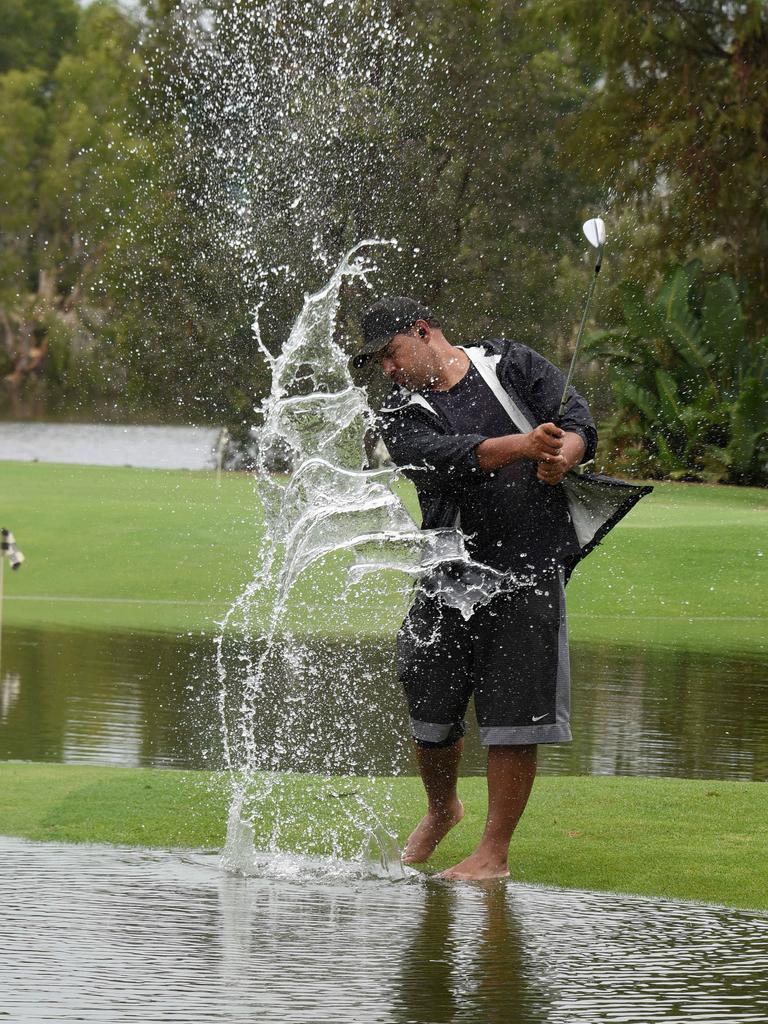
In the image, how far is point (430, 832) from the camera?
5465 millimetres

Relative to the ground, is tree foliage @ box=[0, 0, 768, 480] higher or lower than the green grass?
higher

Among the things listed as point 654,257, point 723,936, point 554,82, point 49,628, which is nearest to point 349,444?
point 723,936

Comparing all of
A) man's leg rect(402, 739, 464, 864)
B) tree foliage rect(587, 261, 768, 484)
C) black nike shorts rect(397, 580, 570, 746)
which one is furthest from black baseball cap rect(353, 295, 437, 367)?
tree foliage rect(587, 261, 768, 484)

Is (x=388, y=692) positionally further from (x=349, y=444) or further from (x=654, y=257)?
(x=654, y=257)

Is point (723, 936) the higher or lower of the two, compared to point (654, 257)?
lower

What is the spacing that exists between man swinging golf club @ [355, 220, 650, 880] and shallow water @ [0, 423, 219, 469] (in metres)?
34.1

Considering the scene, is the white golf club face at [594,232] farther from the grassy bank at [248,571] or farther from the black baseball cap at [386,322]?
the grassy bank at [248,571]

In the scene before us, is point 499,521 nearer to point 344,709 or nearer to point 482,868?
point 482,868

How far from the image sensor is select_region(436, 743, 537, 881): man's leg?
16.9 feet

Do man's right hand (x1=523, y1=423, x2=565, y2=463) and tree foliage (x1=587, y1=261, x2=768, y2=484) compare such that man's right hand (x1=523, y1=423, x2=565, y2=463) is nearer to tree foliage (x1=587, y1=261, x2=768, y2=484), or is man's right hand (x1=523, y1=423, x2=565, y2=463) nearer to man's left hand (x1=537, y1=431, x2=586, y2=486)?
man's left hand (x1=537, y1=431, x2=586, y2=486)

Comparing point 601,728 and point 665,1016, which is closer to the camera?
point 665,1016

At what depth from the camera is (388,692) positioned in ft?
33.8

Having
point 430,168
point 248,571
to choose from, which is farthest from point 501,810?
point 430,168

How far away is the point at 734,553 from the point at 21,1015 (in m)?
15.2
